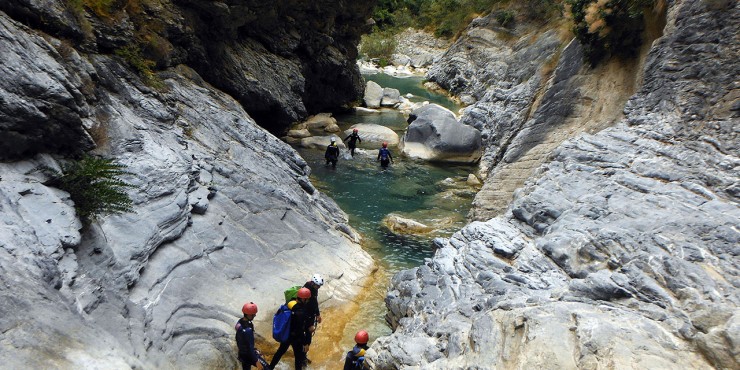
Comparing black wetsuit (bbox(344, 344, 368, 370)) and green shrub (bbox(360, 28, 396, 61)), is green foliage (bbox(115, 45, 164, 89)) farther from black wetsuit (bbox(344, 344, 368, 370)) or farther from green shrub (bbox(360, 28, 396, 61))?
green shrub (bbox(360, 28, 396, 61))

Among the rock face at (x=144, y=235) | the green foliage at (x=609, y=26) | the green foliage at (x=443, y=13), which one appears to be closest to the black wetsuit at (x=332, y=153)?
the rock face at (x=144, y=235)

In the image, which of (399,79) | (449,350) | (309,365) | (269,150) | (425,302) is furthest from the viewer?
(399,79)

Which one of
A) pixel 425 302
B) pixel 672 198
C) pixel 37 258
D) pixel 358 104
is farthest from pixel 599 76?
pixel 358 104

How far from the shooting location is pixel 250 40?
987 inches

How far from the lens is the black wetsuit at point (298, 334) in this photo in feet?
31.4

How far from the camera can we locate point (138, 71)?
Answer: 15.3 metres

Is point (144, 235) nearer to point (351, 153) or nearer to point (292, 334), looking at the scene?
point (292, 334)

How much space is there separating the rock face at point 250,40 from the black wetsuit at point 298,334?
8.88 m

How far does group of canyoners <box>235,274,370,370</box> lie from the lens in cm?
905

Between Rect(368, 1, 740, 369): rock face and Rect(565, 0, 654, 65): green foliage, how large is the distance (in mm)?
2070

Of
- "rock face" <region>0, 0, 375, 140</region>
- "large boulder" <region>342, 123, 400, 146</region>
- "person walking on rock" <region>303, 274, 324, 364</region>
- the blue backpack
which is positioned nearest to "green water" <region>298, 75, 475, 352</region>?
"large boulder" <region>342, 123, 400, 146</region>

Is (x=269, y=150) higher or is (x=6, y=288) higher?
(x=269, y=150)

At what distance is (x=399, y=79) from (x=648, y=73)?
42.4 m

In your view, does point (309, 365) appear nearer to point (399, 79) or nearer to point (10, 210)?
point (10, 210)
